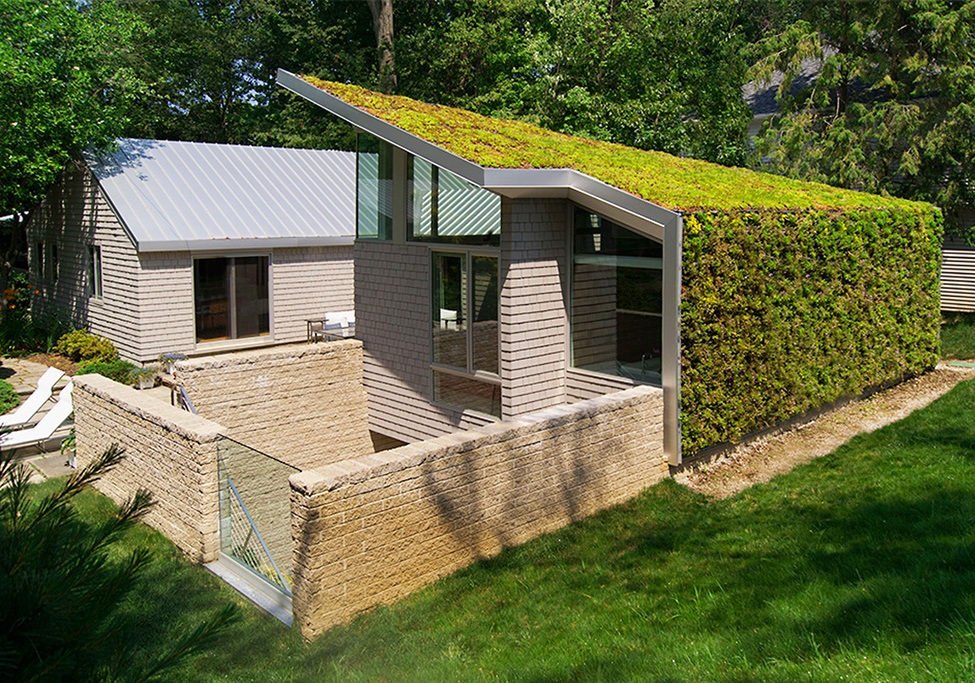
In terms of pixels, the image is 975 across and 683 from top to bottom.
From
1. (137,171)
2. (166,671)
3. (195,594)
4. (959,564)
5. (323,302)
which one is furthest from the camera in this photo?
(323,302)

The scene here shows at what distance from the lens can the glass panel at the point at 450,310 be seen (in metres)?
11.5

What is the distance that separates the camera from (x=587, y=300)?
11.0 meters

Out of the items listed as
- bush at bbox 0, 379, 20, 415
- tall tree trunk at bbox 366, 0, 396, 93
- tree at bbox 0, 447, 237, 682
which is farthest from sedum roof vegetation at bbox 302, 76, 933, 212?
tall tree trunk at bbox 366, 0, 396, 93

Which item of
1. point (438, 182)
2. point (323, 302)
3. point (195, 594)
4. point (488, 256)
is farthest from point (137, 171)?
point (195, 594)

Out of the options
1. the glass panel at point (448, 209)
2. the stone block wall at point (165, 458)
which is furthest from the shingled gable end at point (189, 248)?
the glass panel at point (448, 209)

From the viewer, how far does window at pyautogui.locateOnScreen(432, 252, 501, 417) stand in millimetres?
11156

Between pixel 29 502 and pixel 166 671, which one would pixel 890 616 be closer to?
pixel 166 671

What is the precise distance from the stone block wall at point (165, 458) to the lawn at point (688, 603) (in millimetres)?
335

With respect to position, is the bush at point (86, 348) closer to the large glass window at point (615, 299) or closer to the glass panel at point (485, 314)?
the glass panel at point (485, 314)

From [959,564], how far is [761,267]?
205 inches

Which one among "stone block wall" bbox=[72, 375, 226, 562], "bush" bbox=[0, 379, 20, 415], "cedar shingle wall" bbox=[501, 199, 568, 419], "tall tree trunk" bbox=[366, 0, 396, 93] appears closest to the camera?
"stone block wall" bbox=[72, 375, 226, 562]

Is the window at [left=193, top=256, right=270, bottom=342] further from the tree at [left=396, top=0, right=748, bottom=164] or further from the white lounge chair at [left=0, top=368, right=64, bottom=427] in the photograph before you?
the tree at [left=396, top=0, right=748, bottom=164]

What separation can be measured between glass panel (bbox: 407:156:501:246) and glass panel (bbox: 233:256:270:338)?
7.42m

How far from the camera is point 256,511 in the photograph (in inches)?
318
